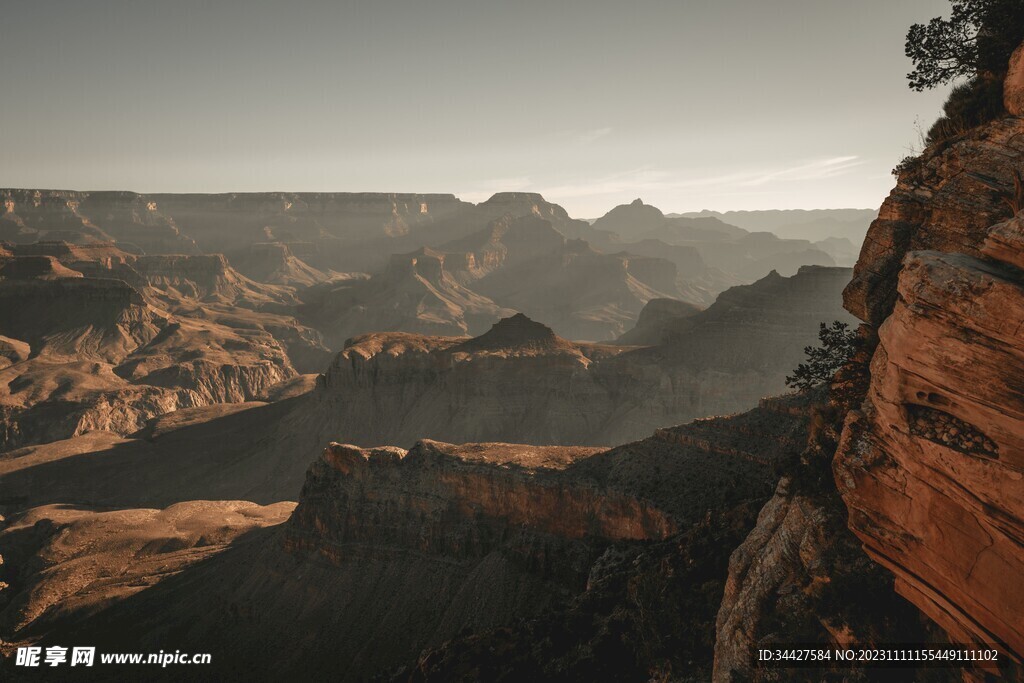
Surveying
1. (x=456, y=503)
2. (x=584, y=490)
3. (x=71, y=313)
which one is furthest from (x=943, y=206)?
(x=71, y=313)

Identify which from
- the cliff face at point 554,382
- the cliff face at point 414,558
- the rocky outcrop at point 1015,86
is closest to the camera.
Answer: the rocky outcrop at point 1015,86

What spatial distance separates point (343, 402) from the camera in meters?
106


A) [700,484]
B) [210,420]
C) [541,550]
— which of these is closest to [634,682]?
[700,484]

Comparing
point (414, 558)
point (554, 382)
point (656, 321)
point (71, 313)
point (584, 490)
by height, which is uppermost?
point (71, 313)

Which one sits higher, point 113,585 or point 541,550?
point 541,550

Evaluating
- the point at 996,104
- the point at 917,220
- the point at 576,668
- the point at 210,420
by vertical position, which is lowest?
the point at 210,420

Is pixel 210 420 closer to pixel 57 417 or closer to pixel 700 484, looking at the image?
pixel 57 417

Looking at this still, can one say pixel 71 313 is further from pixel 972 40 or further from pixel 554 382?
pixel 972 40

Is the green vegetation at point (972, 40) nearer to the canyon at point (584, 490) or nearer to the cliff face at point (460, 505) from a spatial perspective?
the canyon at point (584, 490)

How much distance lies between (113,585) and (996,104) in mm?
67753

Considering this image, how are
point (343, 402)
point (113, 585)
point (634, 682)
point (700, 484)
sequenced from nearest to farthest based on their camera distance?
point (634, 682), point (700, 484), point (113, 585), point (343, 402)

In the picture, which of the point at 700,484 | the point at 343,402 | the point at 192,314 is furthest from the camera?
the point at 192,314

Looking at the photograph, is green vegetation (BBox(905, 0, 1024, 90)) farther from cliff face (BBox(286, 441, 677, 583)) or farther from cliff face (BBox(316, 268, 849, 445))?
cliff face (BBox(316, 268, 849, 445))

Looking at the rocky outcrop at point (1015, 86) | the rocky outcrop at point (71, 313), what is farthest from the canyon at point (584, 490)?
the rocky outcrop at point (71, 313)
